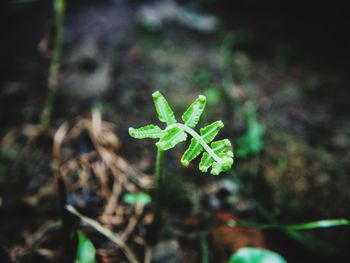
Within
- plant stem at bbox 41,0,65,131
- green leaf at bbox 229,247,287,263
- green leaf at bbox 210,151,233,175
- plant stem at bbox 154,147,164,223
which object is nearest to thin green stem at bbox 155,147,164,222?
plant stem at bbox 154,147,164,223

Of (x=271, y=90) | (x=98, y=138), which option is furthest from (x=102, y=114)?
(x=271, y=90)

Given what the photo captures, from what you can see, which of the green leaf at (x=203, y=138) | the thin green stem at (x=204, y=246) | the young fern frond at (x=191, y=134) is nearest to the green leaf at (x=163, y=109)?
the young fern frond at (x=191, y=134)

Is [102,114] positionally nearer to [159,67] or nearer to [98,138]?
[98,138]

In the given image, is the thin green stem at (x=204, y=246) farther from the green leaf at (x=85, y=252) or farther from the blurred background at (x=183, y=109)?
the green leaf at (x=85, y=252)

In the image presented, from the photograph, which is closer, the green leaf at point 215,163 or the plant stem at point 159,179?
the green leaf at point 215,163

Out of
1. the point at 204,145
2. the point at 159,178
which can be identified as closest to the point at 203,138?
the point at 204,145

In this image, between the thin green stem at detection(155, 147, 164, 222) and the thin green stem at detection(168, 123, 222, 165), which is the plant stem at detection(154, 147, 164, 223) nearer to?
the thin green stem at detection(155, 147, 164, 222)

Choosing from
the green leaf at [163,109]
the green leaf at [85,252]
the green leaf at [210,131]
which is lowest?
the green leaf at [85,252]
